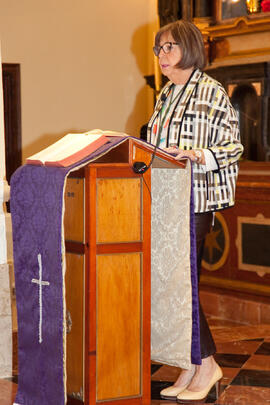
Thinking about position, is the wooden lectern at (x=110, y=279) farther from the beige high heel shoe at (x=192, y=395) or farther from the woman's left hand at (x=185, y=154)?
the beige high heel shoe at (x=192, y=395)

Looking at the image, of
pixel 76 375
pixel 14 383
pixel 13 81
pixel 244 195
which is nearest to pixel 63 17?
pixel 13 81

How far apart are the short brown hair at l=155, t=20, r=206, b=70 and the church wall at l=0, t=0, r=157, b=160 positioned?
432 cm

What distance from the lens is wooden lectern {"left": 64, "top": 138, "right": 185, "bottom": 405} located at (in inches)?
108

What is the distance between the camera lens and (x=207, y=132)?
10.1 ft

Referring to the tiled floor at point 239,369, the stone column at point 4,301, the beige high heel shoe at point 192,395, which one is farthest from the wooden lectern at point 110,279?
the stone column at point 4,301

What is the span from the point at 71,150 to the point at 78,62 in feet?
16.7

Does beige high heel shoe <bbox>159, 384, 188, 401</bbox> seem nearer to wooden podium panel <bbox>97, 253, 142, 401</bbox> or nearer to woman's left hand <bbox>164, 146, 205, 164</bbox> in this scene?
wooden podium panel <bbox>97, 253, 142, 401</bbox>

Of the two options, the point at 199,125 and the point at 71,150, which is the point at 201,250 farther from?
the point at 71,150

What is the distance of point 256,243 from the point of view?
203 inches

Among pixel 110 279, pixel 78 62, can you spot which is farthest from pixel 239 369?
pixel 78 62

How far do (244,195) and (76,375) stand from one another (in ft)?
8.54

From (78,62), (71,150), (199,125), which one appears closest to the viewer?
(71,150)

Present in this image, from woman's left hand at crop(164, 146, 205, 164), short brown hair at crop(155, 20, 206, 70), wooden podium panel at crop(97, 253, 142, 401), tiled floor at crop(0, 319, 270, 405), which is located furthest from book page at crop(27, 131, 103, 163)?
tiled floor at crop(0, 319, 270, 405)

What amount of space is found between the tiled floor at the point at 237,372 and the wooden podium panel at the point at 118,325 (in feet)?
1.32
